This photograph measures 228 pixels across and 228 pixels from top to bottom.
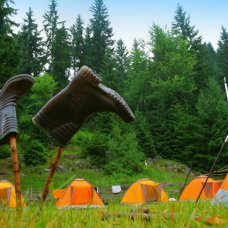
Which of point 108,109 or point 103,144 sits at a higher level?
point 103,144

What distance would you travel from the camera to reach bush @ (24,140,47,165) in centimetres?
2541

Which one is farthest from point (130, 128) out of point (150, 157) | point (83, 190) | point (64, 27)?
point (64, 27)

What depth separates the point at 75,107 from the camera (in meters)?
2.79

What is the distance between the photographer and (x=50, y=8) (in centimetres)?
4903

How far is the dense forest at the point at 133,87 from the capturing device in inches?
1004

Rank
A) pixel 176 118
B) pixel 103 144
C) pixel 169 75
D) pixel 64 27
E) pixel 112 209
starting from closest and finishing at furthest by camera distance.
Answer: pixel 112 209 < pixel 103 144 < pixel 176 118 < pixel 169 75 < pixel 64 27

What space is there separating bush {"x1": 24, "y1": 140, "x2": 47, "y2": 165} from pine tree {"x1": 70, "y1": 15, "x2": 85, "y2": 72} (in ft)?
73.0

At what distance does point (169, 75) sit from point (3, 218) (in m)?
39.0

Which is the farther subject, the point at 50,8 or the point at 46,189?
the point at 50,8

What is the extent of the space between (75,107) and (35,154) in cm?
2368

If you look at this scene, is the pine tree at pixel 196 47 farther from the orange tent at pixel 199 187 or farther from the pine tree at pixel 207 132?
the orange tent at pixel 199 187

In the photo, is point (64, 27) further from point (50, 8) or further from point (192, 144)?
point (192, 144)

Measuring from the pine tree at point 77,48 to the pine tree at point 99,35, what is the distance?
5.08ft

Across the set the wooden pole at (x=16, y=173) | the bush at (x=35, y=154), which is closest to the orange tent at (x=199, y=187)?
the wooden pole at (x=16, y=173)
